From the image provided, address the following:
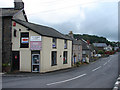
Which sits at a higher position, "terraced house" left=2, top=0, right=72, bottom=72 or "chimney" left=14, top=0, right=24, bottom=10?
"chimney" left=14, top=0, right=24, bottom=10

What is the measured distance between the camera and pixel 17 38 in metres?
20.5

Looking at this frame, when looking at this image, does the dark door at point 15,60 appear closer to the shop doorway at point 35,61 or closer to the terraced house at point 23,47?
the terraced house at point 23,47

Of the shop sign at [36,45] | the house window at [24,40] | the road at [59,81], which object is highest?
the house window at [24,40]

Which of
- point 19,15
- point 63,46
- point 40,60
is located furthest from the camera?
point 63,46

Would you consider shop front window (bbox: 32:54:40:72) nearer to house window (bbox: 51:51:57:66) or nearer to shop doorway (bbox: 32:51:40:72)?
shop doorway (bbox: 32:51:40:72)

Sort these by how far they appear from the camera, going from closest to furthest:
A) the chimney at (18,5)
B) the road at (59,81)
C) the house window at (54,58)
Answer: the road at (59,81) → the house window at (54,58) → the chimney at (18,5)

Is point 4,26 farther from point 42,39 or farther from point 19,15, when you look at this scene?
point 42,39

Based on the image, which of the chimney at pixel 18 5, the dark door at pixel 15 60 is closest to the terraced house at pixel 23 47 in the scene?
the dark door at pixel 15 60

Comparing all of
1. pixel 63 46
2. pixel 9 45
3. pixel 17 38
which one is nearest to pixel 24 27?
pixel 17 38

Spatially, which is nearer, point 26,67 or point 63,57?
point 26,67

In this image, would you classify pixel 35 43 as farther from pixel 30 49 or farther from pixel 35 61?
pixel 35 61

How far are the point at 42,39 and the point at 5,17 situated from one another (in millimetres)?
5509

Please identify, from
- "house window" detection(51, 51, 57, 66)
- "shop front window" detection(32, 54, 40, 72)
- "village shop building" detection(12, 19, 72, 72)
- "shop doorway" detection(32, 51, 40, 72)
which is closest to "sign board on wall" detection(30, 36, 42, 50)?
"village shop building" detection(12, 19, 72, 72)

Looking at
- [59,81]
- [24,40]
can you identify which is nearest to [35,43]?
[24,40]
